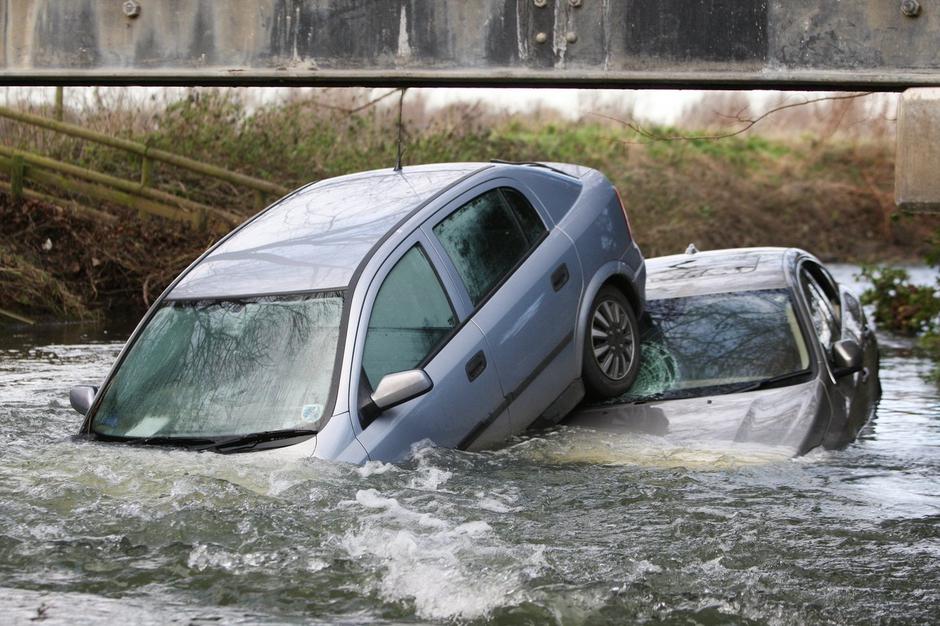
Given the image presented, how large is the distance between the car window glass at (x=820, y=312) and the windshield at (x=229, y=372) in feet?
11.1

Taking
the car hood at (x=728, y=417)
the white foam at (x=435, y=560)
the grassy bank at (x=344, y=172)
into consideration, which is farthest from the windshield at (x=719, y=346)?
the white foam at (x=435, y=560)

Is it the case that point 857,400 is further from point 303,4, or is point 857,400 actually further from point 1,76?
point 1,76

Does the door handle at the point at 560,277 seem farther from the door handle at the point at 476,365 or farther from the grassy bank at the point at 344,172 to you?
the grassy bank at the point at 344,172

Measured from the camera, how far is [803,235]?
31391 millimetres

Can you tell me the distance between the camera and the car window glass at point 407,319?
21.6 ft

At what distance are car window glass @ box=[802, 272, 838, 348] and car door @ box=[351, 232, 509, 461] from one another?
2446 mm

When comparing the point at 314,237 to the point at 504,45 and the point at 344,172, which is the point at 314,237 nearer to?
the point at 504,45

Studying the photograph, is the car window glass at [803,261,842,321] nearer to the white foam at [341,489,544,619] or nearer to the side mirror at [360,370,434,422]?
the side mirror at [360,370,434,422]

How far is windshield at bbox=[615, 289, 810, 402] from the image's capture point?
307 inches

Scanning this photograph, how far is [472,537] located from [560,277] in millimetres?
2515

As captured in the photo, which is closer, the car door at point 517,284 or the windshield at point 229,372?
the windshield at point 229,372

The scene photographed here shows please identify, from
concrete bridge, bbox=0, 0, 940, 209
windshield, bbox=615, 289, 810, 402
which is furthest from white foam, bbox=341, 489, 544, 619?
concrete bridge, bbox=0, 0, 940, 209

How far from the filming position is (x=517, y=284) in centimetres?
747

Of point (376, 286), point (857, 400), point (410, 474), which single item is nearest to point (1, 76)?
point (376, 286)
